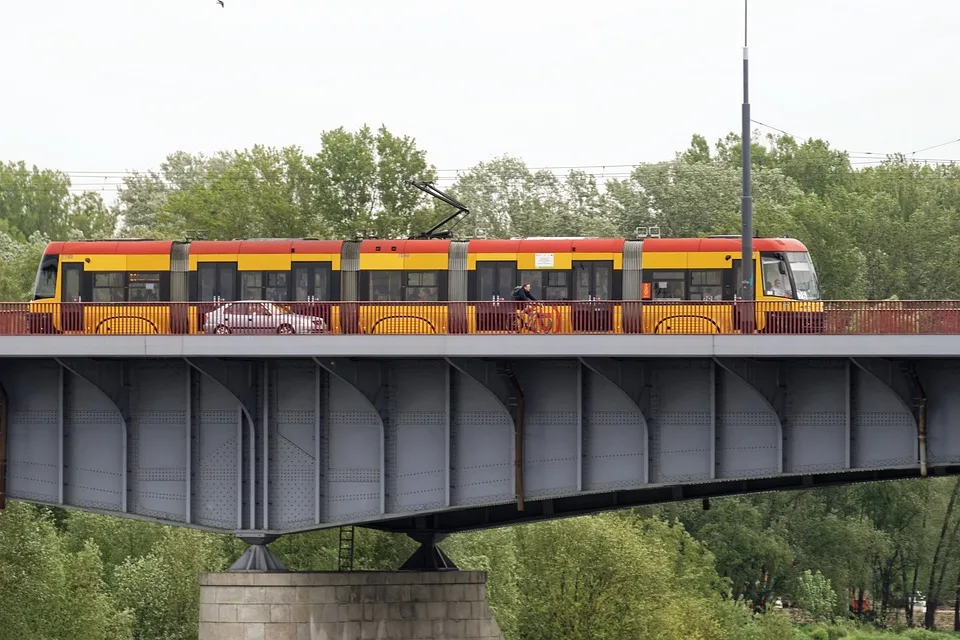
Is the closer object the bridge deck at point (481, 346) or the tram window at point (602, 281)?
the bridge deck at point (481, 346)

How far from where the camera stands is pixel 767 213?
379 feet

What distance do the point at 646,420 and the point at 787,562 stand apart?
66111mm

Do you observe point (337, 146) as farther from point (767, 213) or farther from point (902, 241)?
point (902, 241)

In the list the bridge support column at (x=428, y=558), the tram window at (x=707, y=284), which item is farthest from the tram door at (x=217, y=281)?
the tram window at (x=707, y=284)

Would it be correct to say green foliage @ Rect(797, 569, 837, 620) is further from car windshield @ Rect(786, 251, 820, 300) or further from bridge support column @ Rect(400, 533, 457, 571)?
bridge support column @ Rect(400, 533, 457, 571)

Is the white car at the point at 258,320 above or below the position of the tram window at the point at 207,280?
below

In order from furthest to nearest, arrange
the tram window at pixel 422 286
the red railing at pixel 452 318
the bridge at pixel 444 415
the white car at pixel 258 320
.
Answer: the tram window at pixel 422 286, the white car at pixel 258 320, the red railing at pixel 452 318, the bridge at pixel 444 415

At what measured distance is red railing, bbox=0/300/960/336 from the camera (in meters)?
43.4

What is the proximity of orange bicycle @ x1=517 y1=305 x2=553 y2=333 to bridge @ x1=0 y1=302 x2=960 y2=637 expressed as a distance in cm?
71

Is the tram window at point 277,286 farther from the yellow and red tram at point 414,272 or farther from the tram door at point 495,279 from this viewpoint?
the tram door at point 495,279

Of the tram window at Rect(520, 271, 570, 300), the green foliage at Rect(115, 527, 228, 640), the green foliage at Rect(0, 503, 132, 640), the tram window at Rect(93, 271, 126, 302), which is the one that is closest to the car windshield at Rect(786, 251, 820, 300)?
the tram window at Rect(520, 271, 570, 300)

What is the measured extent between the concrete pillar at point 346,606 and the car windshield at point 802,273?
12609mm

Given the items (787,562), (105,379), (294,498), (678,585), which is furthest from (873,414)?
(787,562)

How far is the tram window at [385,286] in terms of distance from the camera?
5428cm
